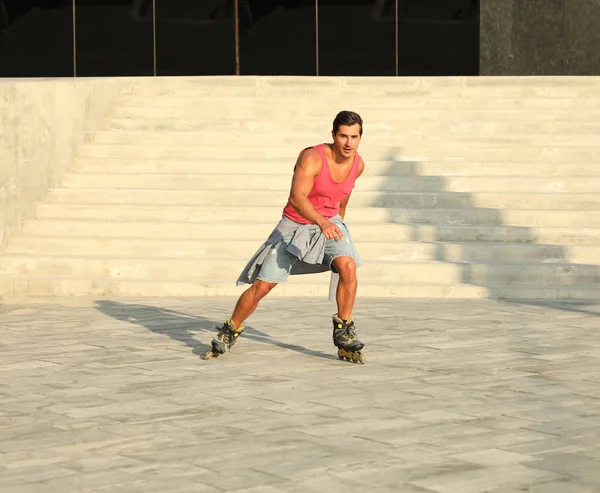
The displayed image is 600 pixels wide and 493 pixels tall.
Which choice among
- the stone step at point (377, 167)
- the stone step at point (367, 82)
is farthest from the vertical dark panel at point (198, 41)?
the stone step at point (377, 167)

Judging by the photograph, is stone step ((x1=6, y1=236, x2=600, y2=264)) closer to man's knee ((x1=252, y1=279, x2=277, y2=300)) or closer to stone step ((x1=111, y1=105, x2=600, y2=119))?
stone step ((x1=111, y1=105, x2=600, y2=119))

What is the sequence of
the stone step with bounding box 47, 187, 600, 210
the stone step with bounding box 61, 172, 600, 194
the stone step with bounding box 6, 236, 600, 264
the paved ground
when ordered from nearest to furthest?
the paved ground → the stone step with bounding box 6, 236, 600, 264 → the stone step with bounding box 47, 187, 600, 210 → the stone step with bounding box 61, 172, 600, 194

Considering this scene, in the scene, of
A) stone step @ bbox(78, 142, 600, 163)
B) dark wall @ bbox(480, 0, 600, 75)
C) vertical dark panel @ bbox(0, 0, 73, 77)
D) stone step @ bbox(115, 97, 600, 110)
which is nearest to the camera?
stone step @ bbox(78, 142, 600, 163)

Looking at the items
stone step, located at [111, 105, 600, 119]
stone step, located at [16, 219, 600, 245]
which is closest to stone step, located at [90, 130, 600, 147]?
stone step, located at [111, 105, 600, 119]

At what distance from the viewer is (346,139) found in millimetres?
9219

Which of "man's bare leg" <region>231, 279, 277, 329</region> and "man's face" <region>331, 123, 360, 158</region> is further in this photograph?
"man's bare leg" <region>231, 279, 277, 329</region>

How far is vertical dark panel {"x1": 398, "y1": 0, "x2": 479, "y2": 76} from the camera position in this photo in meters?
22.9

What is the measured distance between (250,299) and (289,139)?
23.2ft

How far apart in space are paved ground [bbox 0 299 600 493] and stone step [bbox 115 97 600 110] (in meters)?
5.73

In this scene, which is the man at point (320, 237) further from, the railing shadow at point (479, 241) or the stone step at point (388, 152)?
the stone step at point (388, 152)

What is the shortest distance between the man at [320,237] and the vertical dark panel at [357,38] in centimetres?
1356

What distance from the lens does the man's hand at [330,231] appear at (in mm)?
8953

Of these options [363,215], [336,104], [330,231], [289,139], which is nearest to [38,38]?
[336,104]

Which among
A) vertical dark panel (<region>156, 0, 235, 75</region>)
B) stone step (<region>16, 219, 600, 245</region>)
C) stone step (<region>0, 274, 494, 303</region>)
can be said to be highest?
vertical dark panel (<region>156, 0, 235, 75</region>)
